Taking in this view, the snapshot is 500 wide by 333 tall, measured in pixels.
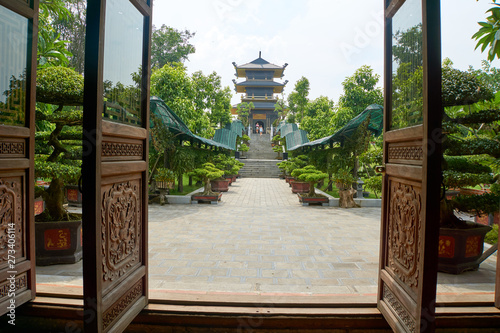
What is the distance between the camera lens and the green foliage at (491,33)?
262 cm

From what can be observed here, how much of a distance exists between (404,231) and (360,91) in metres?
13.1

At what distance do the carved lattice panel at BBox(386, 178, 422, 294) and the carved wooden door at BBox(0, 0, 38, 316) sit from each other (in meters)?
2.79

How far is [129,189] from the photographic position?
211cm

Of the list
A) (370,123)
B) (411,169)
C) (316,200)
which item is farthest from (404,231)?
(370,123)

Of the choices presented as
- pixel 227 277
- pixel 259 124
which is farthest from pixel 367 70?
pixel 259 124

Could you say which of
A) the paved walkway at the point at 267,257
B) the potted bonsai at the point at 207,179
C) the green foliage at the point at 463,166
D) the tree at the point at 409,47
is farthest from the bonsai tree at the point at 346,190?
the tree at the point at 409,47

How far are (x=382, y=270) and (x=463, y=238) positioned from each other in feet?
5.73

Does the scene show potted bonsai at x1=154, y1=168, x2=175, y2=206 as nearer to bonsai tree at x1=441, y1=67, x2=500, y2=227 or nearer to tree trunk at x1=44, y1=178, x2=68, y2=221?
tree trunk at x1=44, y1=178, x2=68, y2=221

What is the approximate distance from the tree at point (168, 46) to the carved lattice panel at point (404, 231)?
2616cm

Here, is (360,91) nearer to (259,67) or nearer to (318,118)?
(318,118)

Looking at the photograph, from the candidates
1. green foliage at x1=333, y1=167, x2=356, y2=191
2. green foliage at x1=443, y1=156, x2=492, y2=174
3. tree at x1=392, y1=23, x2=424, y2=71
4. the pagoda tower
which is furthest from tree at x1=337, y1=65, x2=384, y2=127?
the pagoda tower

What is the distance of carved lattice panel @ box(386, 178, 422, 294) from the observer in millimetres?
1809

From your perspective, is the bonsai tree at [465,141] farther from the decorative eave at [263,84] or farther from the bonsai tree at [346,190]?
the decorative eave at [263,84]

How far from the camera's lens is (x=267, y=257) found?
12.8 ft
